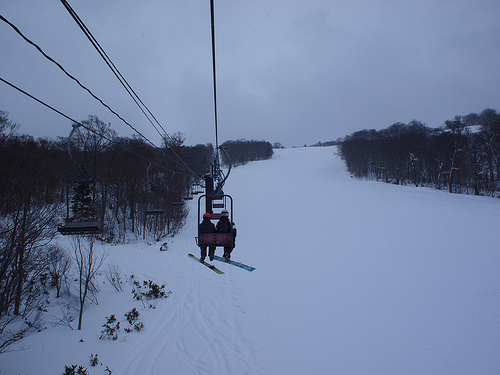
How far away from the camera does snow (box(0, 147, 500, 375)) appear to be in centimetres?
1082

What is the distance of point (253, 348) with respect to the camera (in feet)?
38.6

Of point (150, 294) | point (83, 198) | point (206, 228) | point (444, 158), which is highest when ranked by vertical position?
point (444, 158)

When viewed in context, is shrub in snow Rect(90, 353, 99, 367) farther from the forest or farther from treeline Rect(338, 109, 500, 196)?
treeline Rect(338, 109, 500, 196)

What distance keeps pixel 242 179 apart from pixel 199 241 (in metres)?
63.6

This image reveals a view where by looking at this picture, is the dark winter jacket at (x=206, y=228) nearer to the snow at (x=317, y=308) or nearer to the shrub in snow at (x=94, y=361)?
Answer: the snow at (x=317, y=308)

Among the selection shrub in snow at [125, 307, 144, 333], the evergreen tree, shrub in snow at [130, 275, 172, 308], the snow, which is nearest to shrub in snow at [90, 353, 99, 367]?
the snow

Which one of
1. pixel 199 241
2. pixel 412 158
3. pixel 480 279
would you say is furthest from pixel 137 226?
pixel 412 158

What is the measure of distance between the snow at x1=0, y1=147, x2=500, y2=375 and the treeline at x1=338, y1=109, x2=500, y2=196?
60.6 feet

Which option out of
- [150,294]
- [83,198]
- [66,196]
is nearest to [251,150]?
[150,294]

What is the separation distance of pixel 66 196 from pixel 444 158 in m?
55.8

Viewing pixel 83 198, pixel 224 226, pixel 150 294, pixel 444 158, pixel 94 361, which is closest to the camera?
pixel 224 226

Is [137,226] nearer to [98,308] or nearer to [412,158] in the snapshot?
[98,308]

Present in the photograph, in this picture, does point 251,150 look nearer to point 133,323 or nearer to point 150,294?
point 150,294

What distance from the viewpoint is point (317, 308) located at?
49.7ft
